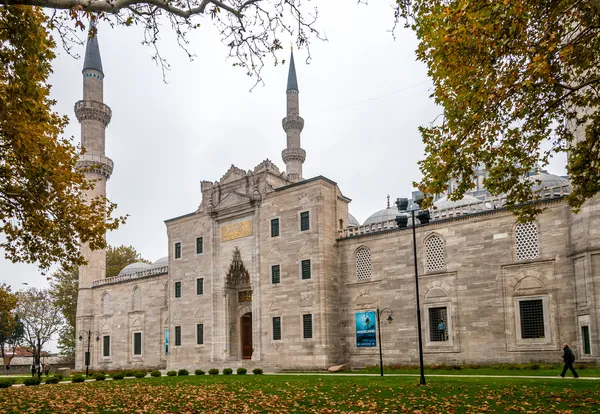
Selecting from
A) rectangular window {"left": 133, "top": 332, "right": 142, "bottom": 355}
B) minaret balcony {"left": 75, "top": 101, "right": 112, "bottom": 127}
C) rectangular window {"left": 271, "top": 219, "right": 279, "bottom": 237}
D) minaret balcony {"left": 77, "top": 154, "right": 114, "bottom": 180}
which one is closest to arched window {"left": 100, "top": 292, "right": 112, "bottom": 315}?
rectangular window {"left": 133, "top": 332, "right": 142, "bottom": 355}

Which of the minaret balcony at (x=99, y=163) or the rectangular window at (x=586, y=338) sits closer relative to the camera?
the rectangular window at (x=586, y=338)

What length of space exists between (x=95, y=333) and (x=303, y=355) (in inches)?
962

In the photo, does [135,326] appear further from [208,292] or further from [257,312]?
[257,312]

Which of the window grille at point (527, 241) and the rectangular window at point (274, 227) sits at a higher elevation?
the rectangular window at point (274, 227)

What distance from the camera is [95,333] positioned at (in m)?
48.5

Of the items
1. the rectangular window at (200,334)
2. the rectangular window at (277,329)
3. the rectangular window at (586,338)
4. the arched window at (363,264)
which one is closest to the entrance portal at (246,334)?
the rectangular window at (200,334)

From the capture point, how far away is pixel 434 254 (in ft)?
99.0

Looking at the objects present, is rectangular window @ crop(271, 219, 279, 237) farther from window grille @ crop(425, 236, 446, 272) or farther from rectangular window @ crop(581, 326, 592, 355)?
rectangular window @ crop(581, 326, 592, 355)

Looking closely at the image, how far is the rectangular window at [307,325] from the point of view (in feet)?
107

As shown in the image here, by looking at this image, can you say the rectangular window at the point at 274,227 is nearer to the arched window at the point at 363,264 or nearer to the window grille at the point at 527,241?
the arched window at the point at 363,264

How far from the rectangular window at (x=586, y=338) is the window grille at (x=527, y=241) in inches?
160

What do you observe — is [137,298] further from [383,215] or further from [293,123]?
[383,215]

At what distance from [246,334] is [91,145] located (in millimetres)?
22160

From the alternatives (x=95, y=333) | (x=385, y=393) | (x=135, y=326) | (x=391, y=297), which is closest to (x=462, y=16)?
(x=385, y=393)
